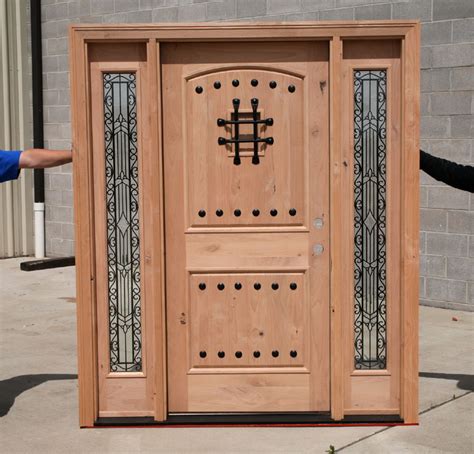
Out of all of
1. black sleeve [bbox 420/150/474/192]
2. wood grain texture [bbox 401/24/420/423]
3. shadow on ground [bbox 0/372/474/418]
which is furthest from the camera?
shadow on ground [bbox 0/372/474/418]

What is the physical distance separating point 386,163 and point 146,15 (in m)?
6.22

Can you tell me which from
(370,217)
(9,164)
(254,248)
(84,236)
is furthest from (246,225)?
(9,164)

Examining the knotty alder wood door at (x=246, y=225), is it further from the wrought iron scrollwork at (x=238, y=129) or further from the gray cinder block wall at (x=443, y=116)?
the gray cinder block wall at (x=443, y=116)

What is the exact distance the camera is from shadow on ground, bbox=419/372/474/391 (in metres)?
6.05

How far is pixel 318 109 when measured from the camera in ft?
16.8

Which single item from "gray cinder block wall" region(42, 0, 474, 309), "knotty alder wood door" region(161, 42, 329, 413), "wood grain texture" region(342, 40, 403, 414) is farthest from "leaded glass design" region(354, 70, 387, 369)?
Result: "gray cinder block wall" region(42, 0, 474, 309)

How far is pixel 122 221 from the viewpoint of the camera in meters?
5.22

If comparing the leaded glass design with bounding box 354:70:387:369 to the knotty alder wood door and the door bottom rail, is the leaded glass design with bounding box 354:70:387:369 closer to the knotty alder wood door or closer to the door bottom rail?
the knotty alder wood door

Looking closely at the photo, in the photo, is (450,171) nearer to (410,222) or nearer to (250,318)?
(410,222)

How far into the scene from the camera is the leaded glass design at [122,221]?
5145 mm

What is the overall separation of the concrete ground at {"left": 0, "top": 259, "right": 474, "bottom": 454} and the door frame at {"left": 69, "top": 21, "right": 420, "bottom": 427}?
20cm

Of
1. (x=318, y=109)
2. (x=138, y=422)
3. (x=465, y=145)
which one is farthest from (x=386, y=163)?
(x=465, y=145)

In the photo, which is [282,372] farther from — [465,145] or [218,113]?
[465,145]

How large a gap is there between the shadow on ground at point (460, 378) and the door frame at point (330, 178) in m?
0.96
